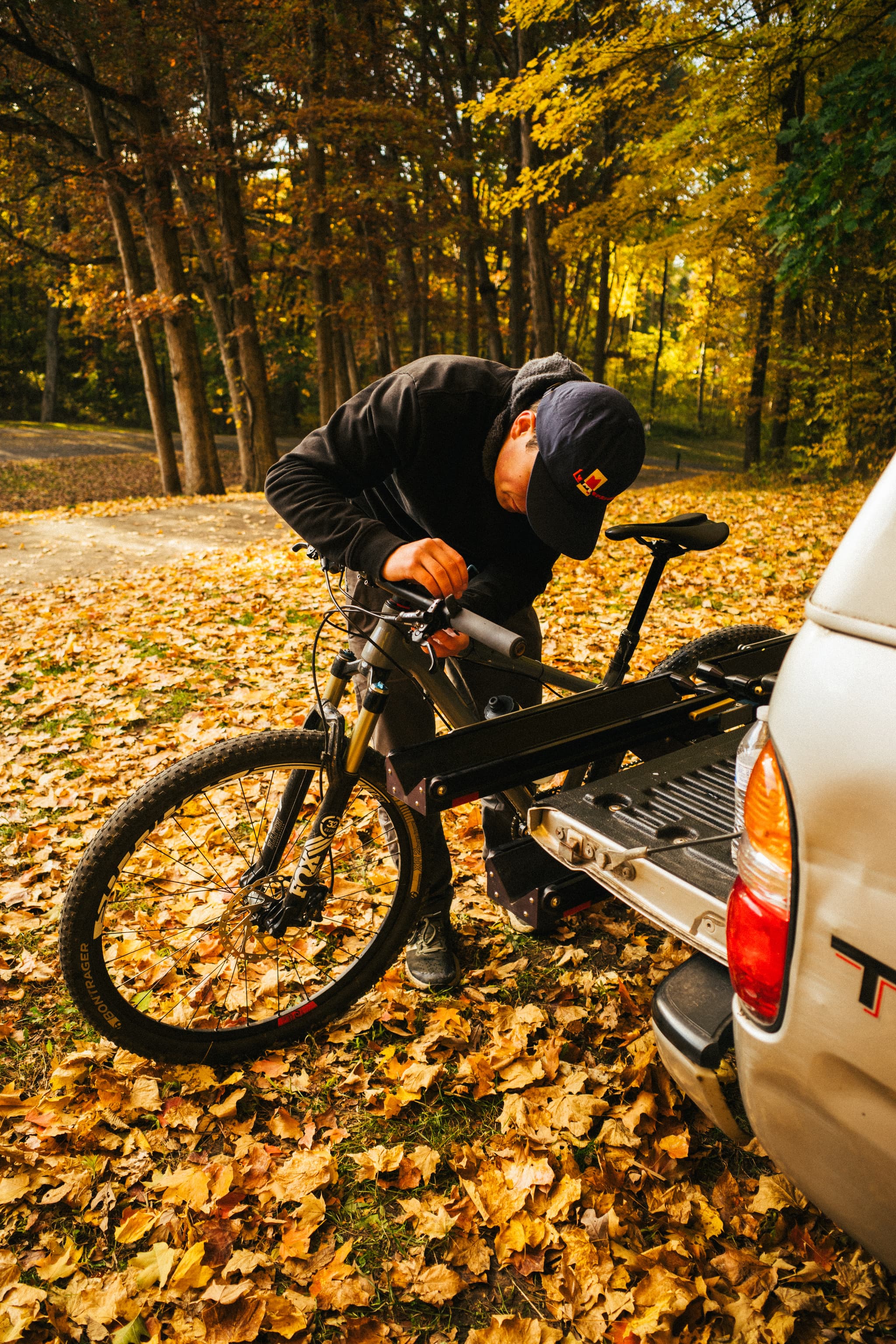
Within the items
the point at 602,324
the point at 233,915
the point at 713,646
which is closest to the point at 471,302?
the point at 602,324

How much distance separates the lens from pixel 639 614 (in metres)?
2.71

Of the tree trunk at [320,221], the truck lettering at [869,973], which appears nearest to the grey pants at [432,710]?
the truck lettering at [869,973]

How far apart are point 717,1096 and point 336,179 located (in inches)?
690

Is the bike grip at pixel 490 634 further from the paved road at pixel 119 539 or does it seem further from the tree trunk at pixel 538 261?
the tree trunk at pixel 538 261

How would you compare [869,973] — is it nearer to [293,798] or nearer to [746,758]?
[746,758]

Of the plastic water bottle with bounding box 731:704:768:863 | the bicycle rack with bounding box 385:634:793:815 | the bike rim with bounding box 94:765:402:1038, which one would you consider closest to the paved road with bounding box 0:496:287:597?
the bike rim with bounding box 94:765:402:1038

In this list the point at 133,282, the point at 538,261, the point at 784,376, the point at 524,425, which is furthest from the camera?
the point at 784,376

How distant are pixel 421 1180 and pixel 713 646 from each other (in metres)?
2.24

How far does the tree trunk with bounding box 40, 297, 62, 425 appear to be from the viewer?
31.3 m

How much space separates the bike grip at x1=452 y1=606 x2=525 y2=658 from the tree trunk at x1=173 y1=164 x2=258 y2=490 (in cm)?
1378

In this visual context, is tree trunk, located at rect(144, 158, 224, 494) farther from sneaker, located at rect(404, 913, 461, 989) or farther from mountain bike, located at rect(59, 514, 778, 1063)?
sneaker, located at rect(404, 913, 461, 989)

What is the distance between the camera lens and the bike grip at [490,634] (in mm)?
1674

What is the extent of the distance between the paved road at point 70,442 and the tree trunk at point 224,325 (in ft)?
29.2

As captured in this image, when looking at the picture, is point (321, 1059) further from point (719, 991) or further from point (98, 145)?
point (98, 145)
